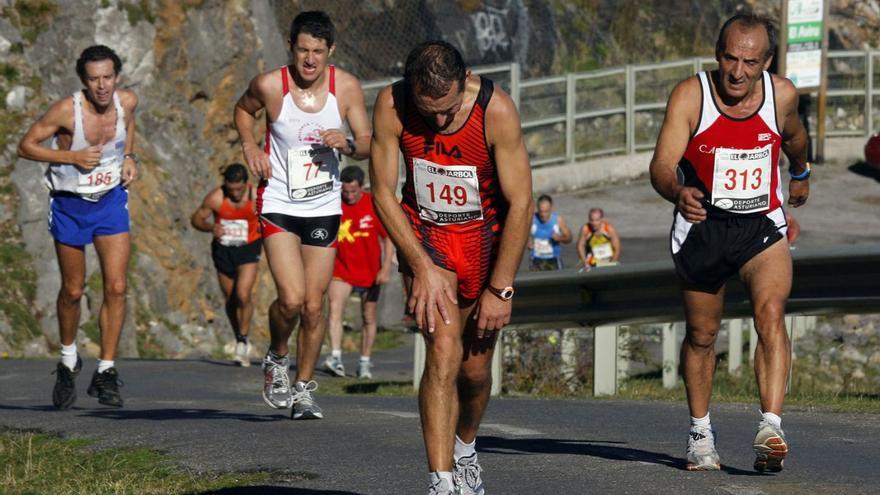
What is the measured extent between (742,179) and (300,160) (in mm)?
3225

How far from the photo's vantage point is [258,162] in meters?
10.1

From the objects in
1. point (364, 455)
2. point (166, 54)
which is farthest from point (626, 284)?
point (166, 54)

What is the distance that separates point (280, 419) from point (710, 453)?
3462mm

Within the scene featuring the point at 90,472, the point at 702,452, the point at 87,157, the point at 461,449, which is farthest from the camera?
the point at 87,157

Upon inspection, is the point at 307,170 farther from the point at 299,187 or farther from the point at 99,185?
the point at 99,185

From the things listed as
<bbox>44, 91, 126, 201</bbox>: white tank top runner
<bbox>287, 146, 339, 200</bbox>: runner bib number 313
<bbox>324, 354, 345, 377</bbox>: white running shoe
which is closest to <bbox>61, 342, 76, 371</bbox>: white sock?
<bbox>44, 91, 126, 201</bbox>: white tank top runner

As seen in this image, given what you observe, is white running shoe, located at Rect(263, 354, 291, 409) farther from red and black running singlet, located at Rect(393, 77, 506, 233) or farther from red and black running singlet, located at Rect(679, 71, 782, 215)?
red and black running singlet, located at Rect(393, 77, 506, 233)

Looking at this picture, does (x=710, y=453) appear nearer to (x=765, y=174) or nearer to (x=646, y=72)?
(x=765, y=174)

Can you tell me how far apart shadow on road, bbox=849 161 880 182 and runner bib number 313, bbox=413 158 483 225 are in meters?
27.6

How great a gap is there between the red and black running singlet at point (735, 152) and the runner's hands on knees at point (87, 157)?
446 cm

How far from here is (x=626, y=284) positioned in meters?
13.3

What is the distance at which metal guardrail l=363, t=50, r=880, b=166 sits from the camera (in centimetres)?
3134

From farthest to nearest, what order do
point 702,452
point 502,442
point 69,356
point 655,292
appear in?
point 655,292
point 69,356
point 502,442
point 702,452

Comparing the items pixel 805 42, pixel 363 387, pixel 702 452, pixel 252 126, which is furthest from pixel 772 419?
pixel 805 42
